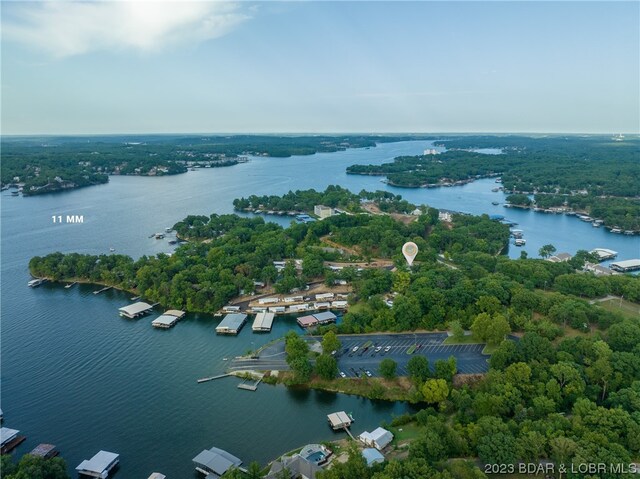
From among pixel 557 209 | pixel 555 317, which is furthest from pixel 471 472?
pixel 557 209

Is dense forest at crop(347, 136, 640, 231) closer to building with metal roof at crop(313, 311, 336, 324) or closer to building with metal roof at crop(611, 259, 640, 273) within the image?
building with metal roof at crop(611, 259, 640, 273)

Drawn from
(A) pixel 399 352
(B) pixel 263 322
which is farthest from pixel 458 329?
(B) pixel 263 322

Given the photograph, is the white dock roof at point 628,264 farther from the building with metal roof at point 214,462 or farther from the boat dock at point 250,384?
the building with metal roof at point 214,462

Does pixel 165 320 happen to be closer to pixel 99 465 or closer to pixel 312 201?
pixel 99 465

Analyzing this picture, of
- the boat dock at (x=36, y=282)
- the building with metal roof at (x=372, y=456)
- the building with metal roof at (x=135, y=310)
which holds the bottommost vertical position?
the building with metal roof at (x=372, y=456)

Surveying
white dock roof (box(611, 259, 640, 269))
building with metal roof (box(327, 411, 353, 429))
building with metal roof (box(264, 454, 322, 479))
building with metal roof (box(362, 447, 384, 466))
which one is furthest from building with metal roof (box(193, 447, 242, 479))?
white dock roof (box(611, 259, 640, 269))

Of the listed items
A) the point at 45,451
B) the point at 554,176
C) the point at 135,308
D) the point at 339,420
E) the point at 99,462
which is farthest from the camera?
the point at 554,176

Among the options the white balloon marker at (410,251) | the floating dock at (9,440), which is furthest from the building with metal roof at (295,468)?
the white balloon marker at (410,251)
